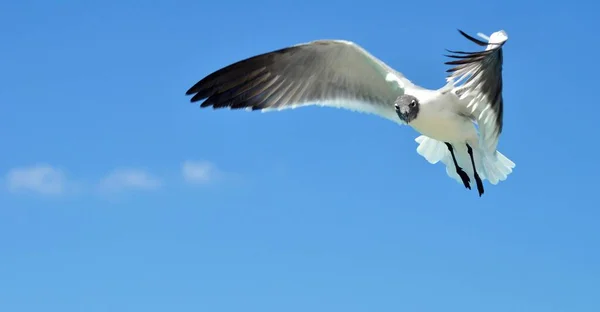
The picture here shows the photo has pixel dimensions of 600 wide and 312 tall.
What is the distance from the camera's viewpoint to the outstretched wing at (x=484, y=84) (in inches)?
237

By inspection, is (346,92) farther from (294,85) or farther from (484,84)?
(484,84)

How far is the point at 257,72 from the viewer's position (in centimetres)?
735

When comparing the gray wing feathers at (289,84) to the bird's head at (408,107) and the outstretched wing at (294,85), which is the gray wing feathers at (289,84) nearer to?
the outstretched wing at (294,85)

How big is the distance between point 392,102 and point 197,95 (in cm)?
155

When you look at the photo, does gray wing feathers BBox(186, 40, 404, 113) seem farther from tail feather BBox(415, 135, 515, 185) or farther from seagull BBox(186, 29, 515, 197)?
tail feather BBox(415, 135, 515, 185)

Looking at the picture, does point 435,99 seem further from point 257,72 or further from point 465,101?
point 257,72

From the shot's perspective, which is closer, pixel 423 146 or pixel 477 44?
pixel 477 44

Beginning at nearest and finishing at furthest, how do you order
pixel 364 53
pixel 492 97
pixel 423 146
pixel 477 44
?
pixel 477 44
pixel 492 97
pixel 364 53
pixel 423 146

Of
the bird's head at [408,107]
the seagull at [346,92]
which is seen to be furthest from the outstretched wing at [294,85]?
the bird's head at [408,107]

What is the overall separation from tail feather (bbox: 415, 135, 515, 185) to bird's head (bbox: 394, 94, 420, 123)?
0.71 meters

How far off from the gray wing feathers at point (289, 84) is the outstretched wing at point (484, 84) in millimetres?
823

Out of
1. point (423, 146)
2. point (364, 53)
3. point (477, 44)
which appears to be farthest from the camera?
point (423, 146)

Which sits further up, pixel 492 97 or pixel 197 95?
pixel 197 95

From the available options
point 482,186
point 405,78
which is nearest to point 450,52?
point 405,78
